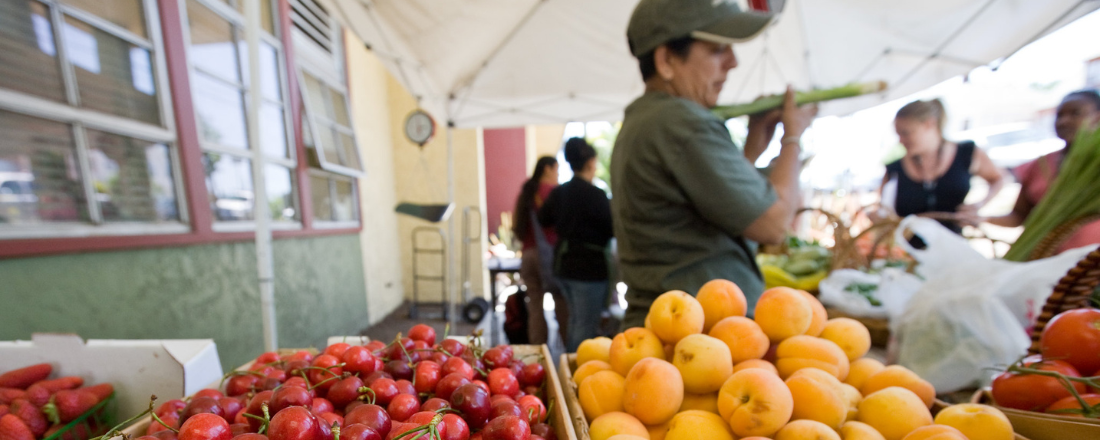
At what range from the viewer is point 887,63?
3244 mm

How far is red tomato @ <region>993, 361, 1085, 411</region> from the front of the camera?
2.52 feet

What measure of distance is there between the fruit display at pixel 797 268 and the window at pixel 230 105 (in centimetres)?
314

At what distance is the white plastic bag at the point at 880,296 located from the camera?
5.29ft

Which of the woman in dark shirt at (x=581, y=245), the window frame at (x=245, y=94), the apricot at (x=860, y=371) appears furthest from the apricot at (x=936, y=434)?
the woman in dark shirt at (x=581, y=245)

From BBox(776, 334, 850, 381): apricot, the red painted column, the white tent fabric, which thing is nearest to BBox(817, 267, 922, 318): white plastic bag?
BBox(776, 334, 850, 381): apricot

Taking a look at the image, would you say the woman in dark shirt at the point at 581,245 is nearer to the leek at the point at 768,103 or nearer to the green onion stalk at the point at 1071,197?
the leek at the point at 768,103

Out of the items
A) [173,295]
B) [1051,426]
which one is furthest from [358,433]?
[173,295]

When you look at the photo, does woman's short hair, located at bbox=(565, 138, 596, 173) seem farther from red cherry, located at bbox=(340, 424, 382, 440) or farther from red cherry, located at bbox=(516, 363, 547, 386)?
red cherry, located at bbox=(340, 424, 382, 440)

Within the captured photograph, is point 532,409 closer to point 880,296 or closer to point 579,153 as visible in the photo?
point 880,296

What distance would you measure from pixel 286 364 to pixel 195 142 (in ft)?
7.86

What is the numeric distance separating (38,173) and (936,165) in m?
4.85

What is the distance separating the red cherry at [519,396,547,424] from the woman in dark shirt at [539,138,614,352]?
197 centimetres

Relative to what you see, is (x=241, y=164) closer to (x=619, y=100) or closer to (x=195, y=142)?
Result: (x=195, y=142)

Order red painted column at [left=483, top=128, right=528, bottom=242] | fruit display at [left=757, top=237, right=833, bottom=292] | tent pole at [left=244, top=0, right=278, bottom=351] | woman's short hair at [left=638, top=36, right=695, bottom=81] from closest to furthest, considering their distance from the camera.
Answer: woman's short hair at [left=638, top=36, right=695, bottom=81]
tent pole at [left=244, top=0, right=278, bottom=351]
fruit display at [left=757, top=237, right=833, bottom=292]
red painted column at [left=483, top=128, right=528, bottom=242]
